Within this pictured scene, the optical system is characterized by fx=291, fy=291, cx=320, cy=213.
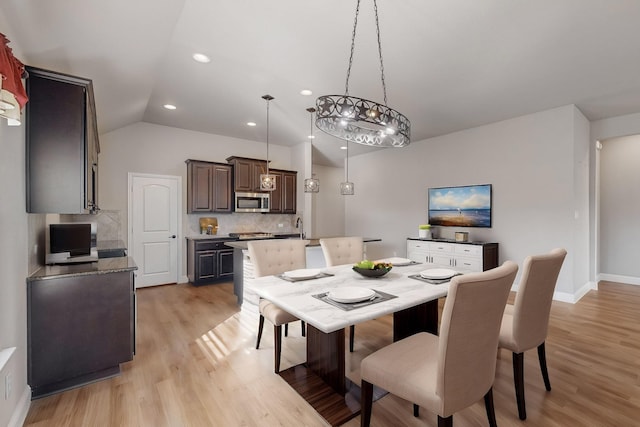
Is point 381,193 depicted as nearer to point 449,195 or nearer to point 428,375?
point 449,195

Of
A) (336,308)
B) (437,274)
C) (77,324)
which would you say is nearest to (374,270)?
(437,274)

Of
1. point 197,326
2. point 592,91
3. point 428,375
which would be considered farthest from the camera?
point 592,91

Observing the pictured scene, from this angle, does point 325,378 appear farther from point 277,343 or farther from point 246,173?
point 246,173

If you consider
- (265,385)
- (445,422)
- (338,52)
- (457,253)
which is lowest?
(265,385)

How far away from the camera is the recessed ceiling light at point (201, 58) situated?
3406 mm

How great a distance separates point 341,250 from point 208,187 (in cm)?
336

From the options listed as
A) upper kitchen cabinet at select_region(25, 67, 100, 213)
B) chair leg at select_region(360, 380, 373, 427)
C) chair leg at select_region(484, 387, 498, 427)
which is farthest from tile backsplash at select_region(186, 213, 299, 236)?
chair leg at select_region(484, 387, 498, 427)

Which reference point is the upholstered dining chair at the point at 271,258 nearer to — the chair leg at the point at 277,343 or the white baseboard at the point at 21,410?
the chair leg at the point at 277,343

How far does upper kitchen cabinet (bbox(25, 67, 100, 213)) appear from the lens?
196 cm

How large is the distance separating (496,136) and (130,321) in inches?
216

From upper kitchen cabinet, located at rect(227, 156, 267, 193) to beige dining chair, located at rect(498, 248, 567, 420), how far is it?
192 inches

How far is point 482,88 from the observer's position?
379 centimetres

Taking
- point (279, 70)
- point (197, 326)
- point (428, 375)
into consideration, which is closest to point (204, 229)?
point (197, 326)

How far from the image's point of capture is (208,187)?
550 centimetres
